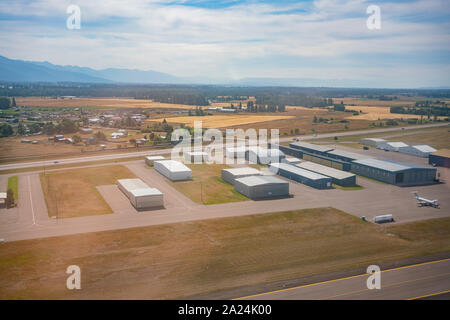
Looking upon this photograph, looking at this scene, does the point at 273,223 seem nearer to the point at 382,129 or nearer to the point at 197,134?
the point at 197,134

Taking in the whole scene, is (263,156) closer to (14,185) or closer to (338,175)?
(338,175)

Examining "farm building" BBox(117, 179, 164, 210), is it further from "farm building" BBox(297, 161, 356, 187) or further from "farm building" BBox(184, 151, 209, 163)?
"farm building" BBox(297, 161, 356, 187)

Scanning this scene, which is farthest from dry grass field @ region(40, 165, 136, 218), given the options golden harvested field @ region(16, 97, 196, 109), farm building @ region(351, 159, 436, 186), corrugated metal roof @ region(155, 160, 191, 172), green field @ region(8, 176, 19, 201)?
golden harvested field @ region(16, 97, 196, 109)

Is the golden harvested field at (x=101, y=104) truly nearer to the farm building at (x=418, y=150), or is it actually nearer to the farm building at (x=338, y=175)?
the farm building at (x=418, y=150)

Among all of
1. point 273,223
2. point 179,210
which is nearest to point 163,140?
point 179,210

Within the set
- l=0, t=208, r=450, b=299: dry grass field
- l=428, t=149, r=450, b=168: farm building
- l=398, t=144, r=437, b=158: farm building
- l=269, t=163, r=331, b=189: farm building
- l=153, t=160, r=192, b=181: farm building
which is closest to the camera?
l=0, t=208, r=450, b=299: dry grass field

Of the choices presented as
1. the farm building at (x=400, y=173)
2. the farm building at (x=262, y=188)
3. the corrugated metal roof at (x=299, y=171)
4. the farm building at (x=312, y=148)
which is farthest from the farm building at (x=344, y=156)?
the farm building at (x=262, y=188)
